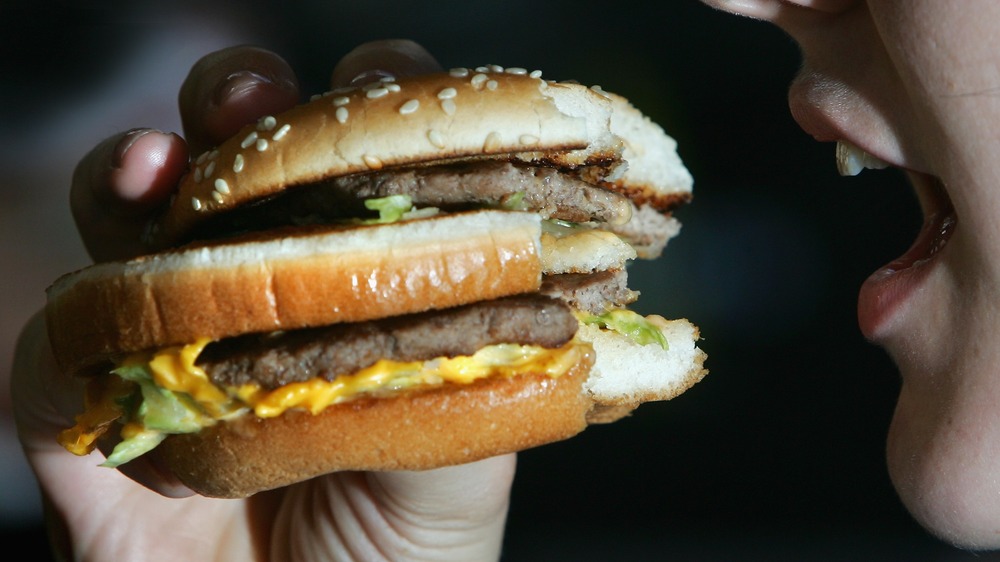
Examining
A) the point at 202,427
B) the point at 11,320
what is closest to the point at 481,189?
the point at 202,427

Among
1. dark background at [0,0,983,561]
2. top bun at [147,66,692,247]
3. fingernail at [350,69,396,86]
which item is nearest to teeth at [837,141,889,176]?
top bun at [147,66,692,247]

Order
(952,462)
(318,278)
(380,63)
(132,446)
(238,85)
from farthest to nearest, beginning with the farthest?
(380,63)
(238,85)
(952,462)
(132,446)
(318,278)

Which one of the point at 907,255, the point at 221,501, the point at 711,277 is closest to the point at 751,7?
the point at 907,255

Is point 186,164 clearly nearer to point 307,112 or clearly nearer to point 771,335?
point 307,112

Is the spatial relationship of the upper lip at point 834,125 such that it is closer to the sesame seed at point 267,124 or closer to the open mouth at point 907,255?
the open mouth at point 907,255

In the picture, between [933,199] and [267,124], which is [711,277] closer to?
[933,199]
